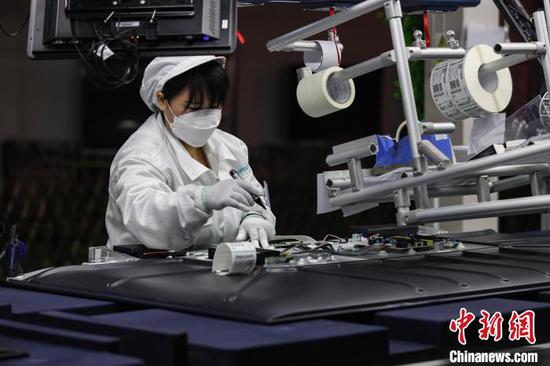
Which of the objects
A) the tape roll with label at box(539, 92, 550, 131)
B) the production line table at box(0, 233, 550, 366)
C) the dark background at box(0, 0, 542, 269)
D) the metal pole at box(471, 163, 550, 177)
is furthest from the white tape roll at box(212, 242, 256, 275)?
the dark background at box(0, 0, 542, 269)

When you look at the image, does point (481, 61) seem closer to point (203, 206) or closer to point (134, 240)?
point (203, 206)

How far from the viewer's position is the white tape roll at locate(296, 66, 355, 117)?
2.52 metres

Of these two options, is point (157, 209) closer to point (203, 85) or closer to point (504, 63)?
point (203, 85)

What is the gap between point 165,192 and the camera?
2.58 m

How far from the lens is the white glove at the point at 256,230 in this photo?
2467 mm

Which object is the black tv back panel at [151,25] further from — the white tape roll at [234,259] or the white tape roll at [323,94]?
the white tape roll at [234,259]

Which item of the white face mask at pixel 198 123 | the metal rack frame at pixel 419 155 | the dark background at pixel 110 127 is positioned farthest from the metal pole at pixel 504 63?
the dark background at pixel 110 127

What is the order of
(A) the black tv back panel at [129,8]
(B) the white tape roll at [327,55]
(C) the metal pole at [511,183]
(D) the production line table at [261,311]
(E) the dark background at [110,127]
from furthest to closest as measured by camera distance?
(E) the dark background at [110,127] < (C) the metal pole at [511,183] < (B) the white tape roll at [327,55] < (A) the black tv back panel at [129,8] < (D) the production line table at [261,311]

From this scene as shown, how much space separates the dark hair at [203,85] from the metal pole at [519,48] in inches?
31.5

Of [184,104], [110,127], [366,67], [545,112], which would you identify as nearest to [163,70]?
[184,104]

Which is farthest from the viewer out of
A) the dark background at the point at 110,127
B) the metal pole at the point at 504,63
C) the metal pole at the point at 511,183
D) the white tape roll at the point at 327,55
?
the dark background at the point at 110,127

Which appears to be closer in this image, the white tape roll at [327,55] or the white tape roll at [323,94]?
the white tape roll at [323,94]

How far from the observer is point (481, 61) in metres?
2.43

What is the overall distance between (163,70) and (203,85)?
0.43ft
